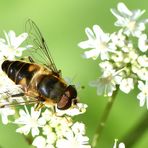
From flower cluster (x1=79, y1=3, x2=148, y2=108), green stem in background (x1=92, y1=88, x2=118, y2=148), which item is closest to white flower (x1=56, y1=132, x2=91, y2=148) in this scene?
green stem in background (x1=92, y1=88, x2=118, y2=148)

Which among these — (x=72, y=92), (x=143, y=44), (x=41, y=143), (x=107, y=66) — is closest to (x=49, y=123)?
(x=41, y=143)

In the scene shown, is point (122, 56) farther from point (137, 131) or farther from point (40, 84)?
point (137, 131)

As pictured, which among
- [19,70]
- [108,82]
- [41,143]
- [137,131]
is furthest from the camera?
[137,131]

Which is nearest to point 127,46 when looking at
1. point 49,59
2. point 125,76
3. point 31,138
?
point 125,76

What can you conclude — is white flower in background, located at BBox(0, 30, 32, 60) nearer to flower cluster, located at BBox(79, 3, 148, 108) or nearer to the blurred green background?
flower cluster, located at BBox(79, 3, 148, 108)

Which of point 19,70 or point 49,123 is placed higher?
point 19,70

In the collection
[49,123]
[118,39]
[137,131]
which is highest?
[118,39]
